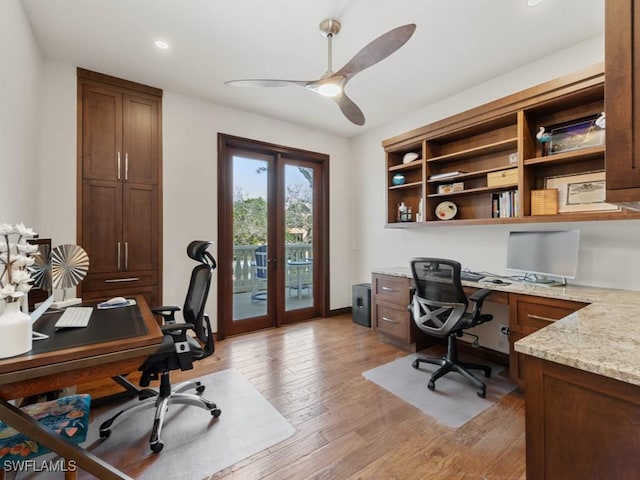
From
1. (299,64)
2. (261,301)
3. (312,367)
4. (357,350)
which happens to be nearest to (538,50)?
(299,64)

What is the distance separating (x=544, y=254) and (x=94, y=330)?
318cm

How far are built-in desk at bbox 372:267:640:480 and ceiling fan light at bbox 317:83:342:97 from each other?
1886 millimetres

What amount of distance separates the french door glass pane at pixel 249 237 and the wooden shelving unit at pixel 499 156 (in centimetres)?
170

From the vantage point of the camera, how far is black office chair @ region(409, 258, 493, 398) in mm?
2293

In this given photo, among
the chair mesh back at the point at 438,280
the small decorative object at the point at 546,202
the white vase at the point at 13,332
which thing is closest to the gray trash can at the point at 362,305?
the chair mesh back at the point at 438,280

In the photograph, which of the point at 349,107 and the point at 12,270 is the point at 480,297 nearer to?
the point at 349,107

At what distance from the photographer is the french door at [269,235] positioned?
11.9ft

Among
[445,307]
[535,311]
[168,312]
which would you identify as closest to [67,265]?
[168,312]

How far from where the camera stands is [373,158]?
4.30 metres

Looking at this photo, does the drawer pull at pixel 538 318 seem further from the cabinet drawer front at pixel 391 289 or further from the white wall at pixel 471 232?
the cabinet drawer front at pixel 391 289

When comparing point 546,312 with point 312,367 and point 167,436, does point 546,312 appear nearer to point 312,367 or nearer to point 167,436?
point 312,367

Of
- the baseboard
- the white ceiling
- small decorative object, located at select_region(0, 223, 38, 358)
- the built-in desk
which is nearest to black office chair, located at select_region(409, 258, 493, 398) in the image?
the baseboard

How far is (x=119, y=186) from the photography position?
2.91m

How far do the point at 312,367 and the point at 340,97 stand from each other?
238 cm
